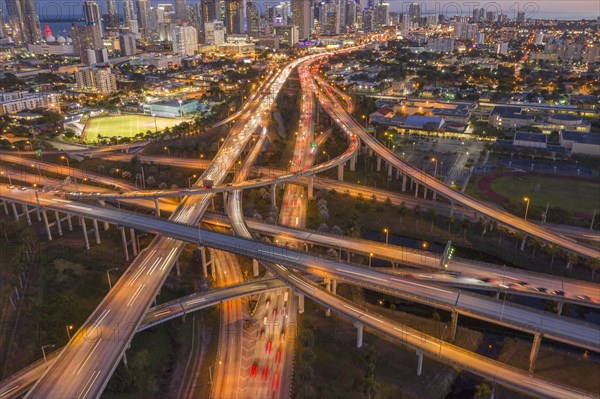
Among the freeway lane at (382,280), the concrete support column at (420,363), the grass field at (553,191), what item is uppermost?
the freeway lane at (382,280)

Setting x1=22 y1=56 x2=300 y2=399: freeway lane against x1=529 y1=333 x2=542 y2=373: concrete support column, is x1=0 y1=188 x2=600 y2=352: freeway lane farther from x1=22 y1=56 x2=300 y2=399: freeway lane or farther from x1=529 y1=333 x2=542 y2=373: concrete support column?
x1=22 y1=56 x2=300 y2=399: freeway lane

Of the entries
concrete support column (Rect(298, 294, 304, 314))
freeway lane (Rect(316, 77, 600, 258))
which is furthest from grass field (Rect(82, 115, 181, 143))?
concrete support column (Rect(298, 294, 304, 314))

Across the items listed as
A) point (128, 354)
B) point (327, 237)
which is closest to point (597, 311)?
point (327, 237)

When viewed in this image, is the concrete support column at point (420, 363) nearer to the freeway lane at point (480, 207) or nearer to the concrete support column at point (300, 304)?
the concrete support column at point (300, 304)

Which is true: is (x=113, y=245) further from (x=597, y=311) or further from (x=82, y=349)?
(x=597, y=311)

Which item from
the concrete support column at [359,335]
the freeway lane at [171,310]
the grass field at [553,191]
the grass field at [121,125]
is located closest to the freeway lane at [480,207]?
the grass field at [553,191]

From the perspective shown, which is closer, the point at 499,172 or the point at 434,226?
the point at 434,226

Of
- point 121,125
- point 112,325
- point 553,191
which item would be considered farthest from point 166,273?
point 121,125
